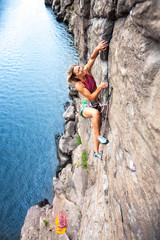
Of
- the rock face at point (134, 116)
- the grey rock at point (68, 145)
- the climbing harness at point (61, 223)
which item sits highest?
the rock face at point (134, 116)

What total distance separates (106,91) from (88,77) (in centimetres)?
68

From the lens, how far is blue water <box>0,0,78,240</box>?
11000 millimetres

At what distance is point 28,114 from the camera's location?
1656 centimetres

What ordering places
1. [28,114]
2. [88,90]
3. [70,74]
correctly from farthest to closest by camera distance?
[28,114]
[88,90]
[70,74]

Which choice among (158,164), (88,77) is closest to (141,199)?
(158,164)

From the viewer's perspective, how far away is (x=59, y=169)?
11.7 m

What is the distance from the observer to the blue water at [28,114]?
1100 centimetres

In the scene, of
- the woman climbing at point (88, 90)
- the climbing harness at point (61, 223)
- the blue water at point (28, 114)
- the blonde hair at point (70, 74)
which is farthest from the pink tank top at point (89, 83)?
the blue water at point (28, 114)

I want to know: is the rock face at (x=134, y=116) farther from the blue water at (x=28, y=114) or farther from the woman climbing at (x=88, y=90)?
the blue water at (x=28, y=114)

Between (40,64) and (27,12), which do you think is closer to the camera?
(40,64)

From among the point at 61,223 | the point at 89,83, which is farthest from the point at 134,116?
the point at 61,223

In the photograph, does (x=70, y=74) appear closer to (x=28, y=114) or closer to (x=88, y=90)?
(x=88, y=90)

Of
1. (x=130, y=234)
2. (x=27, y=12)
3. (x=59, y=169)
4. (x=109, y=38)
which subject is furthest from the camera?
(x=27, y=12)

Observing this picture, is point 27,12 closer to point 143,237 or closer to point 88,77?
point 88,77
